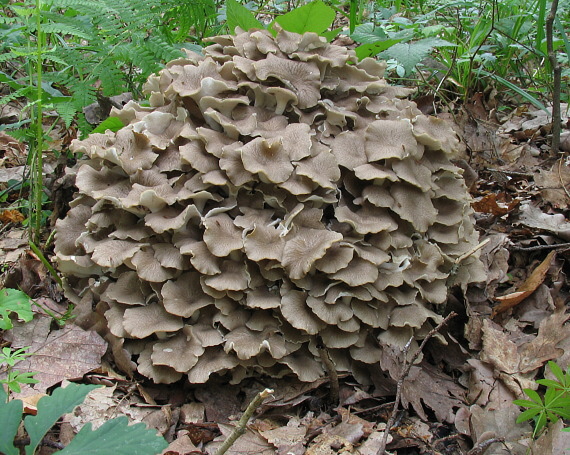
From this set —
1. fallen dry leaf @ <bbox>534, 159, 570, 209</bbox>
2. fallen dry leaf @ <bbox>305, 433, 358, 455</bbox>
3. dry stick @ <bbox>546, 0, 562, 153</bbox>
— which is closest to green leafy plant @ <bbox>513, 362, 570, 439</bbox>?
fallen dry leaf @ <bbox>305, 433, 358, 455</bbox>

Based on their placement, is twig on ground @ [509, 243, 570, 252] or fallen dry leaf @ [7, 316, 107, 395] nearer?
fallen dry leaf @ [7, 316, 107, 395]

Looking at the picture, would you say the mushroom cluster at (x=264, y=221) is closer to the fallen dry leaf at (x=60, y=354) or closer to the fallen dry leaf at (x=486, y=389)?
the fallen dry leaf at (x=60, y=354)

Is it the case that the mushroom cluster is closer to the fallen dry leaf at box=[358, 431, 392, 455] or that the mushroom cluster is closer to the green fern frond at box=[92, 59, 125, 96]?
the fallen dry leaf at box=[358, 431, 392, 455]

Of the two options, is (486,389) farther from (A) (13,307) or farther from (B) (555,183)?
(A) (13,307)

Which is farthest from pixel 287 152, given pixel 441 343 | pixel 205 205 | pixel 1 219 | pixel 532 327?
pixel 1 219

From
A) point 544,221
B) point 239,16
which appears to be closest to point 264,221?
point 239,16

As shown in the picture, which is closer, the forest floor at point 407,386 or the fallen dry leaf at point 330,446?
the fallen dry leaf at point 330,446

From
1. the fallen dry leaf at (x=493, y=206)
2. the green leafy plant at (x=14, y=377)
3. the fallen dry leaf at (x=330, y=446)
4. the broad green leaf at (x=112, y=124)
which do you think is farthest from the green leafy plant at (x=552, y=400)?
the broad green leaf at (x=112, y=124)
